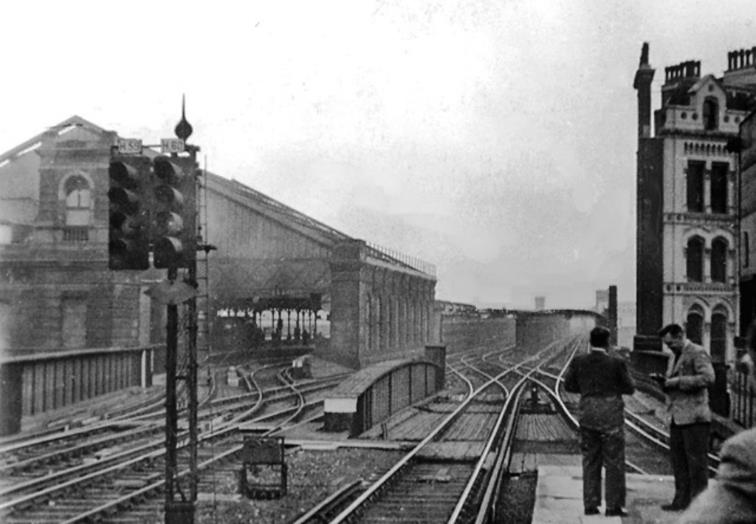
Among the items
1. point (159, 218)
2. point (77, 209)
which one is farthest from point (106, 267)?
point (159, 218)

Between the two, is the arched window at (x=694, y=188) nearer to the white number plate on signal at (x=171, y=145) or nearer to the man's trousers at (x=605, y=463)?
the man's trousers at (x=605, y=463)

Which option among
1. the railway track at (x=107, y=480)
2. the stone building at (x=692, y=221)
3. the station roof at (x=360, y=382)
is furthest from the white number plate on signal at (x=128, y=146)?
the stone building at (x=692, y=221)

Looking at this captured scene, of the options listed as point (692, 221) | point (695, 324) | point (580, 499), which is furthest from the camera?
point (692, 221)

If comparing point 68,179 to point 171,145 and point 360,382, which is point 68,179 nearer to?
point 360,382

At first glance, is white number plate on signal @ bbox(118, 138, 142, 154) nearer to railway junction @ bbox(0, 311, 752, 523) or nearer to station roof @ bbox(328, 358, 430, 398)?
railway junction @ bbox(0, 311, 752, 523)

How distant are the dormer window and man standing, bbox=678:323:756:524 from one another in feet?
107

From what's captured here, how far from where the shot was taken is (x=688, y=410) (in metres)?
6.77

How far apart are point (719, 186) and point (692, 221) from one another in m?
1.97

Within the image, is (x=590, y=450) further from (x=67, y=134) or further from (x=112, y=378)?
(x=67, y=134)

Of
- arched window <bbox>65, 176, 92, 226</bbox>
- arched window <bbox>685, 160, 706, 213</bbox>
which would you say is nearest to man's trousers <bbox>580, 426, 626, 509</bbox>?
arched window <bbox>685, 160, 706, 213</bbox>

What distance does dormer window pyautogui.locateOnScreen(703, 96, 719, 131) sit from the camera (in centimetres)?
3195

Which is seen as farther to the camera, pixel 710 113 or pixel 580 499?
pixel 710 113

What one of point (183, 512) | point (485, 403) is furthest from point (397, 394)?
point (183, 512)

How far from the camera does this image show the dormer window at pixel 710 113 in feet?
105
